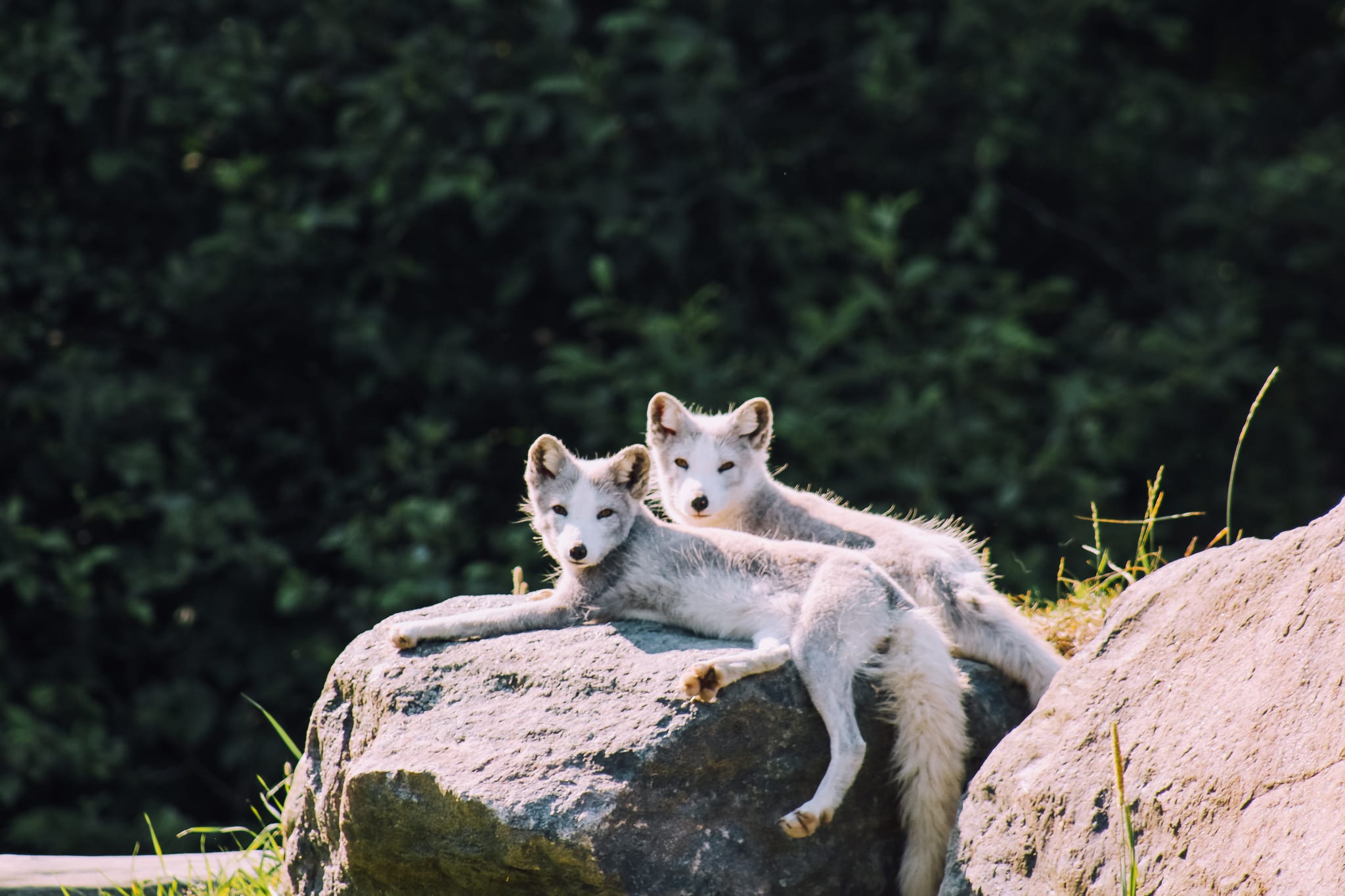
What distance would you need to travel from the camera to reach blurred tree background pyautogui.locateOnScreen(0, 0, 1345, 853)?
7691mm

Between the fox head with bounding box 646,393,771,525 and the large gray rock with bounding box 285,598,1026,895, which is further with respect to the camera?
the fox head with bounding box 646,393,771,525

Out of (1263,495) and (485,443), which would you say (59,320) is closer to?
(485,443)

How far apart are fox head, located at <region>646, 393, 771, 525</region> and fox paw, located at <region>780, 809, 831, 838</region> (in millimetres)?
1773

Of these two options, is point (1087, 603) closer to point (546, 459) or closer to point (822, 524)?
point (822, 524)

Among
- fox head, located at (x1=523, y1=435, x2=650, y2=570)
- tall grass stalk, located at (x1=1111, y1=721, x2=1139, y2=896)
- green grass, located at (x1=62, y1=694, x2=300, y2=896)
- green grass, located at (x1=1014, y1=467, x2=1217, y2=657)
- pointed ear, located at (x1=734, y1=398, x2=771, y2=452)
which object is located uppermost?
fox head, located at (x1=523, y1=435, x2=650, y2=570)

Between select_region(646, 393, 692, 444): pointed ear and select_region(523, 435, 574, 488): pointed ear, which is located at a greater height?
select_region(523, 435, 574, 488): pointed ear

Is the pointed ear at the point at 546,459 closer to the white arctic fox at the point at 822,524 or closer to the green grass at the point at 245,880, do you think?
the white arctic fox at the point at 822,524

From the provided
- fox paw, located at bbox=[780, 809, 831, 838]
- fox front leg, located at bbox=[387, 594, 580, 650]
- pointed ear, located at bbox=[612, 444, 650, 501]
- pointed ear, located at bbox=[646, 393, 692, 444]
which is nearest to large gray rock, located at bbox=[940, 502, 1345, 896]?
fox paw, located at bbox=[780, 809, 831, 838]

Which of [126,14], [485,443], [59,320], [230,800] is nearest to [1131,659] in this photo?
[485,443]

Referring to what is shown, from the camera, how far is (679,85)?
8508 mm

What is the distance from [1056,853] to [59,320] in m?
6.75

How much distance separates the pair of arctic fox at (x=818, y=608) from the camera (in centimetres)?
353

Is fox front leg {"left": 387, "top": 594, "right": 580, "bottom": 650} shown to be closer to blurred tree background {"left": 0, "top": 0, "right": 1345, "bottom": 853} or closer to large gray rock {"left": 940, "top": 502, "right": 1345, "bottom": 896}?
large gray rock {"left": 940, "top": 502, "right": 1345, "bottom": 896}

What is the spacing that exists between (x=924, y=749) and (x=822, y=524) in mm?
1409
